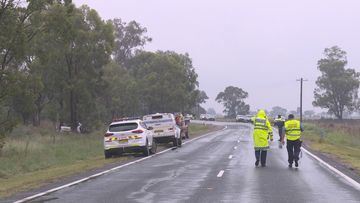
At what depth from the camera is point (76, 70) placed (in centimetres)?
4528

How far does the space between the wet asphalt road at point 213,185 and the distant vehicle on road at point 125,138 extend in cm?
454

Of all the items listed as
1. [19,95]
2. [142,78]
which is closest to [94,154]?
[19,95]

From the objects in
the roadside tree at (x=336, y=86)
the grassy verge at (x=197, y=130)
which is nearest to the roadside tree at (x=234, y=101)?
the roadside tree at (x=336, y=86)

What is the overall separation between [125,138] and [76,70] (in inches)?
824

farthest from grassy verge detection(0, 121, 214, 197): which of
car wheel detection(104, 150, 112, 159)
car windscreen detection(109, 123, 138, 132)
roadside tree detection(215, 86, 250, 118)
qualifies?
roadside tree detection(215, 86, 250, 118)

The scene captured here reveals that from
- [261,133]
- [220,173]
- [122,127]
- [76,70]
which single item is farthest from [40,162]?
[76,70]

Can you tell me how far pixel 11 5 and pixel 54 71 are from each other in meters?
20.6

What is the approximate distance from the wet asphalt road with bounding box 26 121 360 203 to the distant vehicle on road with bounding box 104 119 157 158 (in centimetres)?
454

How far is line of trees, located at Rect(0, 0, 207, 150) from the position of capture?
25.6m

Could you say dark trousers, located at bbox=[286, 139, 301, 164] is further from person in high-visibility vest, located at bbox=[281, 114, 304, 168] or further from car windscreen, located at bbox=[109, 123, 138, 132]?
car windscreen, located at bbox=[109, 123, 138, 132]

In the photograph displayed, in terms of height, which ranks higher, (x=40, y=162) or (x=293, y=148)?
(x=293, y=148)

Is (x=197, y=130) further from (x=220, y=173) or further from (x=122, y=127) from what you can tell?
(x=220, y=173)

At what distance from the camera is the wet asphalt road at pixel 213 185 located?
12148 millimetres

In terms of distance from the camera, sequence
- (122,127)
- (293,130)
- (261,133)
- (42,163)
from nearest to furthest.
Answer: (261,133)
(293,130)
(42,163)
(122,127)
